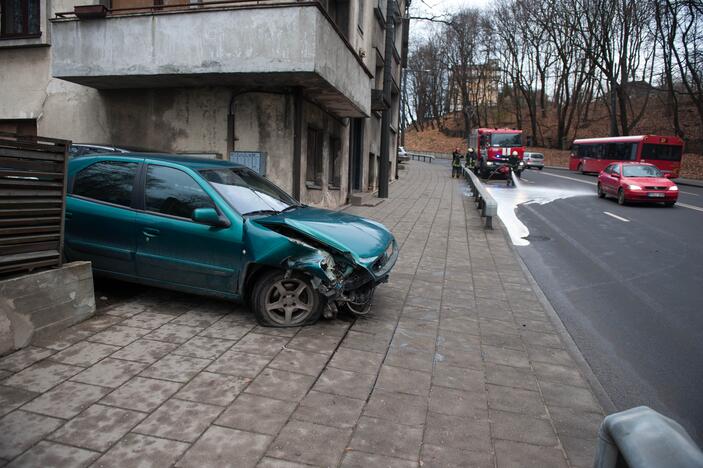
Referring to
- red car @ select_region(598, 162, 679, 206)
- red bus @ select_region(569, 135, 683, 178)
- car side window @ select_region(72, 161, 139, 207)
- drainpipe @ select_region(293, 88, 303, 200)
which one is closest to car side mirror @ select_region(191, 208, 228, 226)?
car side window @ select_region(72, 161, 139, 207)

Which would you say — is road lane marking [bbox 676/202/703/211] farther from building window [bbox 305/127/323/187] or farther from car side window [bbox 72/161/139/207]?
car side window [bbox 72/161/139/207]

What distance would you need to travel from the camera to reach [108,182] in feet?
17.8

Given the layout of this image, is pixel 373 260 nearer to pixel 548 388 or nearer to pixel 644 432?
pixel 548 388

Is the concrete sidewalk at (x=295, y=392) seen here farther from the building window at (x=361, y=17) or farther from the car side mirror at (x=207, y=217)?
the building window at (x=361, y=17)

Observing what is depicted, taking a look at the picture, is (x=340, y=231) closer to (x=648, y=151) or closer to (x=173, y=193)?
(x=173, y=193)

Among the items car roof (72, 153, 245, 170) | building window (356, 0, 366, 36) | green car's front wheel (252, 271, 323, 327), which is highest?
building window (356, 0, 366, 36)

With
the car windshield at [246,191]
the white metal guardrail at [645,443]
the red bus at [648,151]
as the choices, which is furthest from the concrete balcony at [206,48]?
the red bus at [648,151]

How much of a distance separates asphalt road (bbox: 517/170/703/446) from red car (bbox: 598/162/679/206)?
2.77 m

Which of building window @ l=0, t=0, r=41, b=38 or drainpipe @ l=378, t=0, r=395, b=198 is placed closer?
building window @ l=0, t=0, r=41, b=38

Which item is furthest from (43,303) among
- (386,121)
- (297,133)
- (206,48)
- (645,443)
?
(386,121)

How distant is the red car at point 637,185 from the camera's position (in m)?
16.8

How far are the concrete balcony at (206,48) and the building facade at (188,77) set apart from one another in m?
0.02

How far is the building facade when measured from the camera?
909 cm

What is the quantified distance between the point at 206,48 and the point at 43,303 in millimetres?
6368
